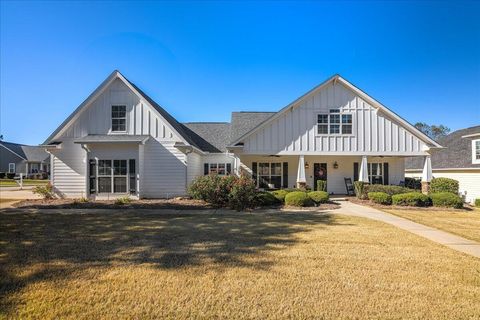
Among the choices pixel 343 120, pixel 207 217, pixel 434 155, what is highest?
pixel 343 120

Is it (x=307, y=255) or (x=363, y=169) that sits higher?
(x=363, y=169)

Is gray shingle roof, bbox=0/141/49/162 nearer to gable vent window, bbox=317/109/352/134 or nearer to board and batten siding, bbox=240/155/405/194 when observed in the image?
board and batten siding, bbox=240/155/405/194

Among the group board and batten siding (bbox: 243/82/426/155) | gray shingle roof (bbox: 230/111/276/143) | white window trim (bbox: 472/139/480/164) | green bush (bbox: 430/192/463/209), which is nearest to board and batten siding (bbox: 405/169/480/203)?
white window trim (bbox: 472/139/480/164)

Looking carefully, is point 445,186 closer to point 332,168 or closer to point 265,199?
point 332,168

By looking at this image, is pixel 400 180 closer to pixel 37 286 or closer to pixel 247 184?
pixel 247 184

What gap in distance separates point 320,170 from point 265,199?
756 centimetres

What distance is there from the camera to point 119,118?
17328mm

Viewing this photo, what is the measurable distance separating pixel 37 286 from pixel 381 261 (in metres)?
6.24

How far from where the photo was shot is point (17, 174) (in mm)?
51500

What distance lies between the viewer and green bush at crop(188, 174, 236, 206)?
45.9 feet

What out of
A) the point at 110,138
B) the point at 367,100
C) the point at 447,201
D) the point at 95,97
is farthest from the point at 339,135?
the point at 95,97

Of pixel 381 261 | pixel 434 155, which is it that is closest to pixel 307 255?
pixel 381 261

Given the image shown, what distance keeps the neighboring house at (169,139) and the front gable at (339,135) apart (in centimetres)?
6

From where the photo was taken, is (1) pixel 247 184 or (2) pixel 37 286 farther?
(1) pixel 247 184
